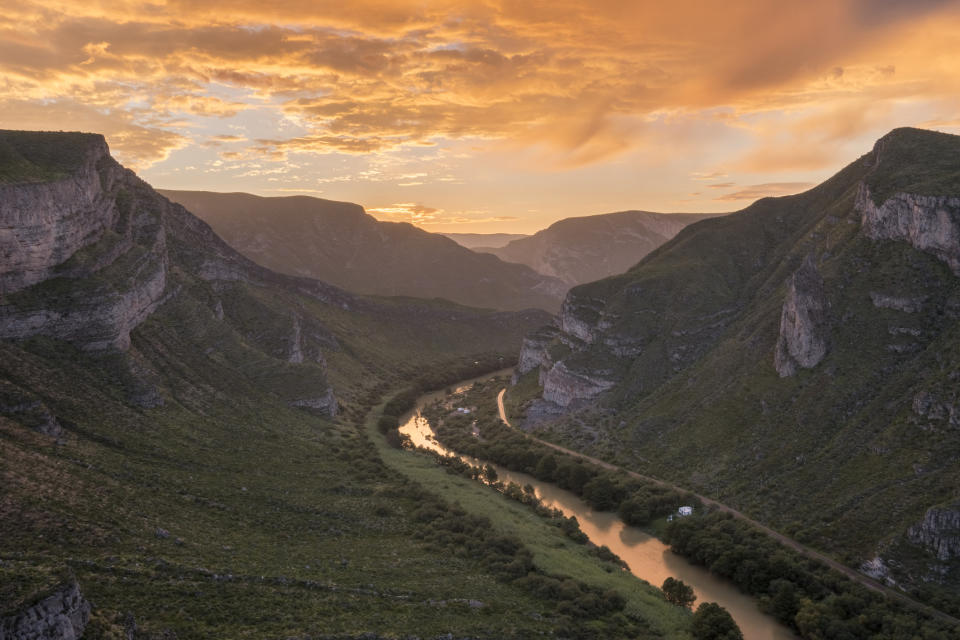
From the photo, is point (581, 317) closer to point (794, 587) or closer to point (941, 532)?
point (794, 587)

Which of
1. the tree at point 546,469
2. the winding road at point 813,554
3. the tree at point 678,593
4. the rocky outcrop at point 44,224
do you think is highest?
the rocky outcrop at point 44,224

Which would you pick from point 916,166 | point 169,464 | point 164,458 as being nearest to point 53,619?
point 169,464

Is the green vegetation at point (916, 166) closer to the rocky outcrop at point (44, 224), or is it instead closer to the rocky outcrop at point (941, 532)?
the rocky outcrop at point (941, 532)

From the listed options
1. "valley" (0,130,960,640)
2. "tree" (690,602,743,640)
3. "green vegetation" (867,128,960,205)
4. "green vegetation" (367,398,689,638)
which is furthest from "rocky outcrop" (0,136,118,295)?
"green vegetation" (867,128,960,205)

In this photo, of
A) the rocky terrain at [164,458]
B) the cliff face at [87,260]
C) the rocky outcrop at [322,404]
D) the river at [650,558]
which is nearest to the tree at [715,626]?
the river at [650,558]

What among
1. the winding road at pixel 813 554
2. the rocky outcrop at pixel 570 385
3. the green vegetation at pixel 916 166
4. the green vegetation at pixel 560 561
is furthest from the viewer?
the rocky outcrop at pixel 570 385

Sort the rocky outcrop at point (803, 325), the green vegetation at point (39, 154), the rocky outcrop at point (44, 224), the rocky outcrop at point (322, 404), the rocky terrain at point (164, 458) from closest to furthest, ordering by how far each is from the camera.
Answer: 1. the rocky terrain at point (164, 458)
2. the rocky outcrop at point (44, 224)
3. the green vegetation at point (39, 154)
4. the rocky outcrop at point (803, 325)
5. the rocky outcrop at point (322, 404)

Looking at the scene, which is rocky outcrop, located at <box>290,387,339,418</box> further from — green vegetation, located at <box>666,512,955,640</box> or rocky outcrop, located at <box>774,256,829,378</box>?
rocky outcrop, located at <box>774,256,829,378</box>
